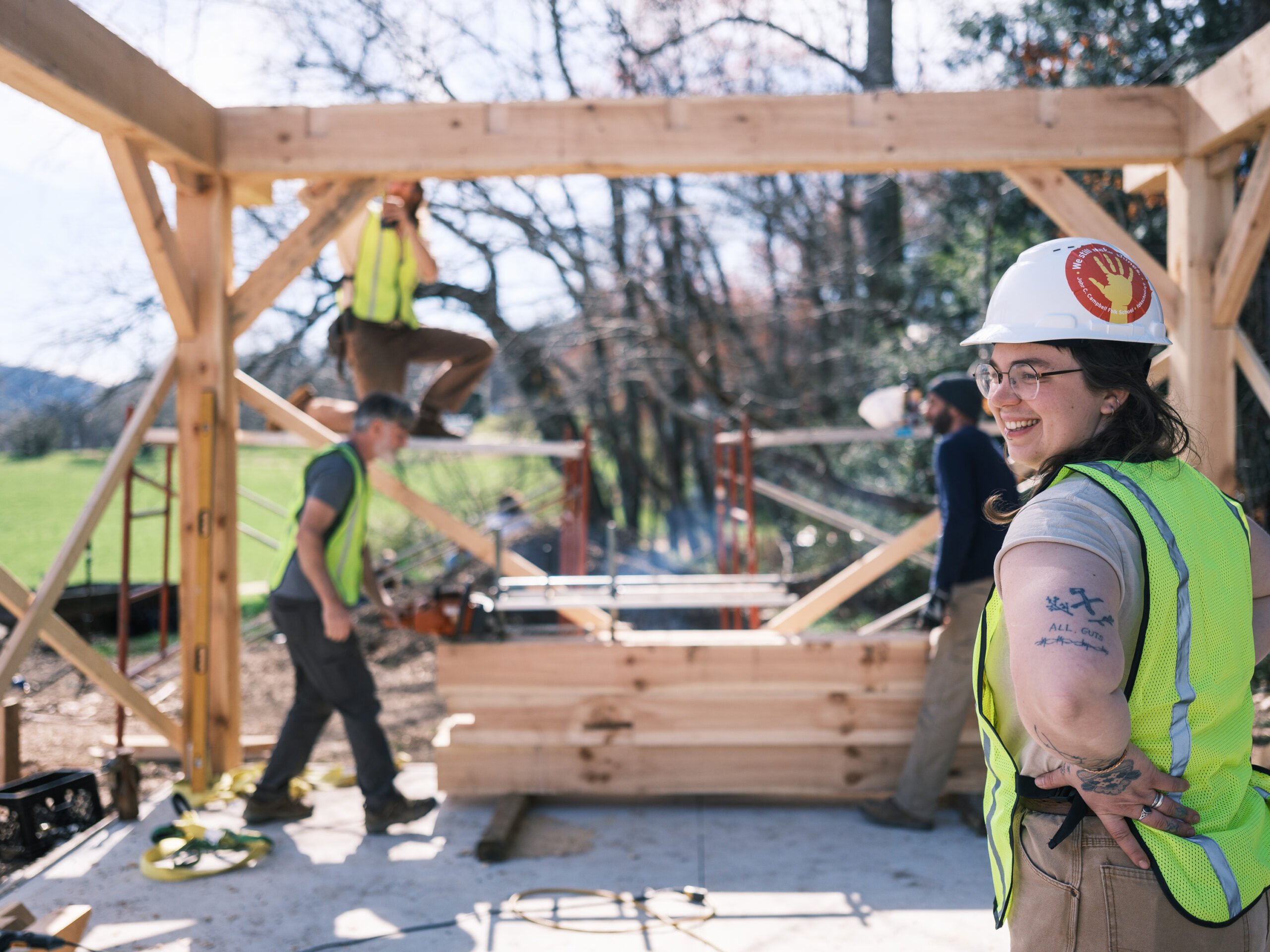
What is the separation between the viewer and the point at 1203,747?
143 cm

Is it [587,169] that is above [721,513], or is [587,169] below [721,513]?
above

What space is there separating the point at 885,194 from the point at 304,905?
10.4 meters

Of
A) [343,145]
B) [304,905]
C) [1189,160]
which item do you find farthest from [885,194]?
[304,905]

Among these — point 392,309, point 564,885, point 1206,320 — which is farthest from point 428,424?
point 1206,320

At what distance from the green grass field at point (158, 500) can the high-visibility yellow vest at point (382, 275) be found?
4631 mm

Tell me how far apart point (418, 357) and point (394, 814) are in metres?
2.64

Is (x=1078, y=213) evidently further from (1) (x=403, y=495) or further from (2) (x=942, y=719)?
(1) (x=403, y=495)

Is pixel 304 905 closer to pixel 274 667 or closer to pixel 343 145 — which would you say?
pixel 343 145

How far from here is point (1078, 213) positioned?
15.4 ft

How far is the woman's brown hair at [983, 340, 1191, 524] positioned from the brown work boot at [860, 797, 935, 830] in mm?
3365

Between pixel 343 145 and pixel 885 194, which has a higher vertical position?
pixel 885 194

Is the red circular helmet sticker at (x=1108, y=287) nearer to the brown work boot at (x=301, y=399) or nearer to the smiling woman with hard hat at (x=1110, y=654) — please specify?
the smiling woman with hard hat at (x=1110, y=654)

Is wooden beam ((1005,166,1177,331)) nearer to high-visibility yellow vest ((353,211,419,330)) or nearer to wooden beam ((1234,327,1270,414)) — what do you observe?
wooden beam ((1234,327,1270,414))

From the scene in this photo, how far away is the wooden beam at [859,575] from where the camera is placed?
5.07m
